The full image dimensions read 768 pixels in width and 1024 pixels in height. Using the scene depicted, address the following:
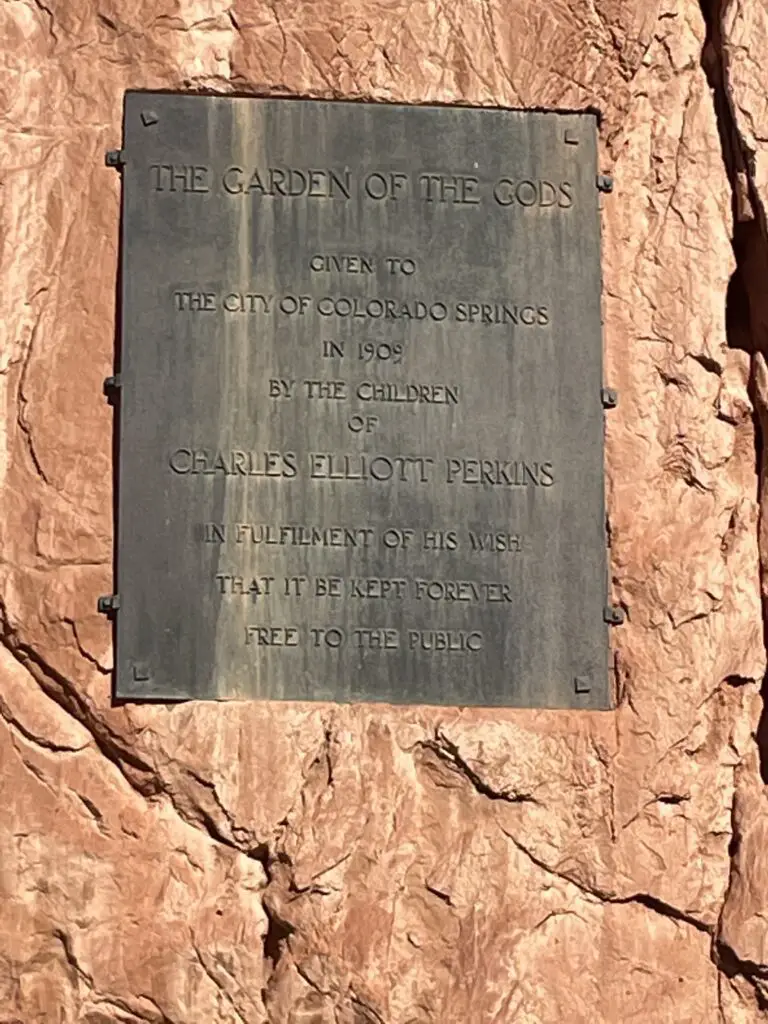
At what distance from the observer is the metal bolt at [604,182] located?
633 centimetres

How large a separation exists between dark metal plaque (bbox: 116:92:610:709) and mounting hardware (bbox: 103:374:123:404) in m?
0.02

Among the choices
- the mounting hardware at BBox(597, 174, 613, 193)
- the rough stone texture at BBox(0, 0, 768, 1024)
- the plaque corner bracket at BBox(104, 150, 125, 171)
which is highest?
the plaque corner bracket at BBox(104, 150, 125, 171)

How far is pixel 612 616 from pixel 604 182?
120cm

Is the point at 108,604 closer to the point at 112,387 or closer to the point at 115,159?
the point at 112,387

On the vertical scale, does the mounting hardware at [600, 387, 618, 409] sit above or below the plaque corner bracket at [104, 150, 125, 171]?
below

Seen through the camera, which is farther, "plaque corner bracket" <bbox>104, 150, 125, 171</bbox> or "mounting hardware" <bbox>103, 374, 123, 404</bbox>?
"plaque corner bracket" <bbox>104, 150, 125, 171</bbox>

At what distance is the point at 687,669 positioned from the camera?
238 inches

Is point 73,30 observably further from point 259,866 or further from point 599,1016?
point 599,1016

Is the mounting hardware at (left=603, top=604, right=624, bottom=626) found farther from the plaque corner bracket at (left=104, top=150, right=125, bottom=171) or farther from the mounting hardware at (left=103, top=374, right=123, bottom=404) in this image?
the plaque corner bracket at (left=104, top=150, right=125, bottom=171)

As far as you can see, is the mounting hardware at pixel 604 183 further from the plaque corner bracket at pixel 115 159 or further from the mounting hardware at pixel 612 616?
the plaque corner bracket at pixel 115 159

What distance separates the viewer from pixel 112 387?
6043 mm

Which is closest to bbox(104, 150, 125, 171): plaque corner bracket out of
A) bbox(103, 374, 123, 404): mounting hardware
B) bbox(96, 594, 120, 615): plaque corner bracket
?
bbox(103, 374, 123, 404): mounting hardware

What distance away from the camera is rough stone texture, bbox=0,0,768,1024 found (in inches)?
226

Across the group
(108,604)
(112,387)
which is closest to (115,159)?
(112,387)
